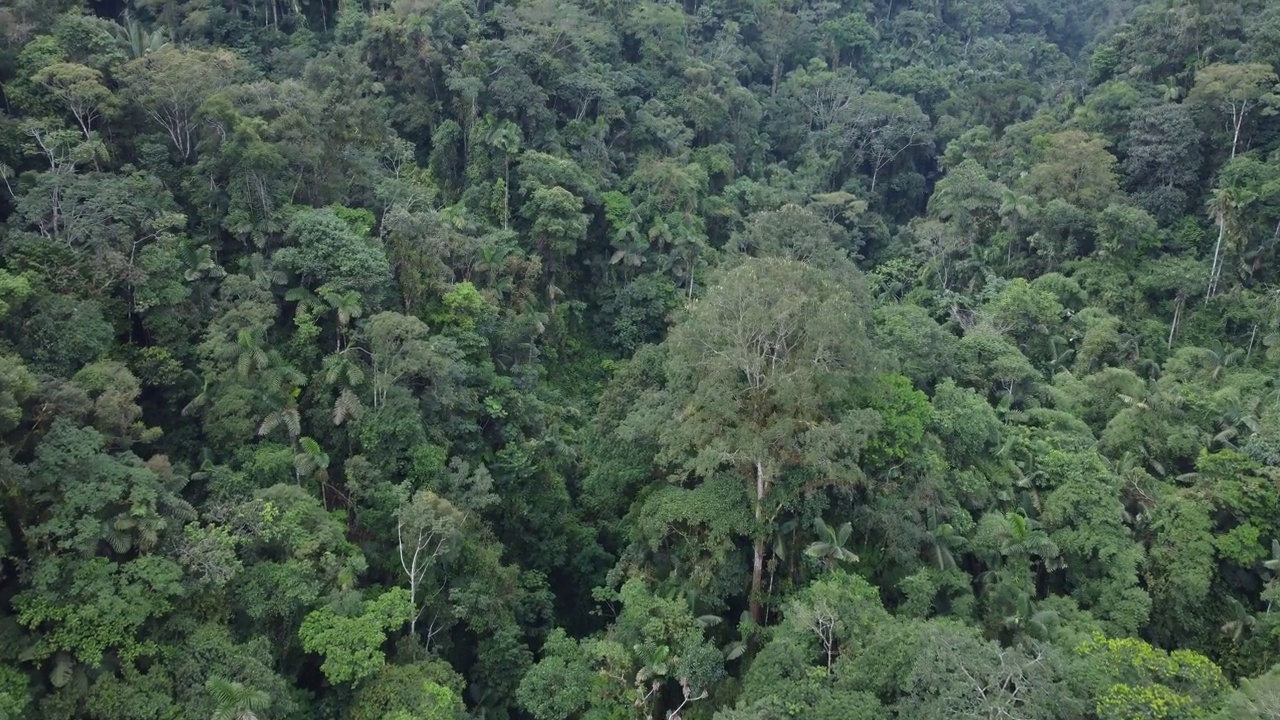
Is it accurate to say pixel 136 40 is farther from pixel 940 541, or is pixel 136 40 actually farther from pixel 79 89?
pixel 940 541

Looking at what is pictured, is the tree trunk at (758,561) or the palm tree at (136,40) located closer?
the tree trunk at (758,561)

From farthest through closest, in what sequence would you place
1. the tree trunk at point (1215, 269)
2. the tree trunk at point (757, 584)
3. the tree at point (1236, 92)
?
1. the tree at point (1236, 92)
2. the tree trunk at point (1215, 269)
3. the tree trunk at point (757, 584)

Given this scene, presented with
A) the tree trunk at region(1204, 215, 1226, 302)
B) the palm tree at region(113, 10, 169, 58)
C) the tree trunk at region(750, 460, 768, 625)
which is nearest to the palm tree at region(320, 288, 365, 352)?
the palm tree at region(113, 10, 169, 58)

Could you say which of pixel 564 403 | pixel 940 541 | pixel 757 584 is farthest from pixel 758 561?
pixel 564 403

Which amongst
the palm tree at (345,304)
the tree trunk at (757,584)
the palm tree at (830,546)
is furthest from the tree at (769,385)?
the palm tree at (345,304)

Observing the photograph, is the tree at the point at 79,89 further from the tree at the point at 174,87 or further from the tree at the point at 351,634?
the tree at the point at 351,634

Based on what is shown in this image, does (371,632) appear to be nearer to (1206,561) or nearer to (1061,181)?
(1206,561)

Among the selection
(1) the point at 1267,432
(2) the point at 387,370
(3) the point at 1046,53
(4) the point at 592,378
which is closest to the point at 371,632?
(2) the point at 387,370
